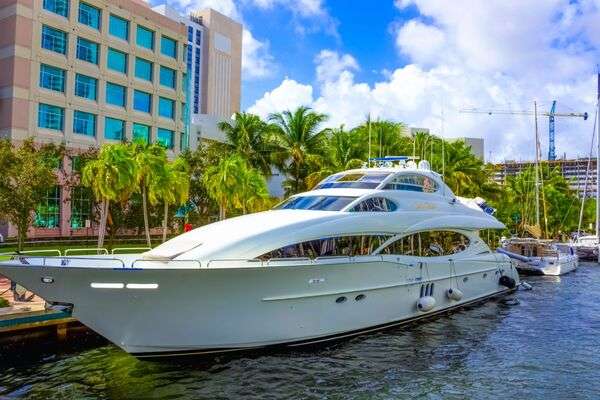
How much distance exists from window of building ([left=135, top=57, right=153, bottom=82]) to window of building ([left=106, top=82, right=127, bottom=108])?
6.80 ft

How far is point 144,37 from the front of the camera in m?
44.0

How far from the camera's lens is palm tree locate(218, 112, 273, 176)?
37281 mm

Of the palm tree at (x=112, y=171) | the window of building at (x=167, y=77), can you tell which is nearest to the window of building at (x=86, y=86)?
the window of building at (x=167, y=77)

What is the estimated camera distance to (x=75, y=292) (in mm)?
11438

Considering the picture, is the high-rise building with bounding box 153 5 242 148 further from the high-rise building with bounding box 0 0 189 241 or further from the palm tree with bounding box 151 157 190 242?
the palm tree with bounding box 151 157 190 242

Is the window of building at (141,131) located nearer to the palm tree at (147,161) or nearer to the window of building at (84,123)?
the window of building at (84,123)

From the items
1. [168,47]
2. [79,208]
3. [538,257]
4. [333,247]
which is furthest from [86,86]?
[538,257]

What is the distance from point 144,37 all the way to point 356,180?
1262 inches

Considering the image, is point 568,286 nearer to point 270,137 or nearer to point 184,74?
point 270,137

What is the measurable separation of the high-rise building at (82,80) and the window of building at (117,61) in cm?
8

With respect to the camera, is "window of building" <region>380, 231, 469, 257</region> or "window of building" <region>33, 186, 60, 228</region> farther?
"window of building" <region>33, 186, 60, 228</region>

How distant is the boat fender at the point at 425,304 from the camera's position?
16.3 m

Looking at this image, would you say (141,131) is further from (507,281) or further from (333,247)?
(333,247)

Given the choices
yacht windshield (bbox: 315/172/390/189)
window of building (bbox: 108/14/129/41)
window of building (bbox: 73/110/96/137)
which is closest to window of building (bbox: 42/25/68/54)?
window of building (bbox: 108/14/129/41)
